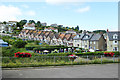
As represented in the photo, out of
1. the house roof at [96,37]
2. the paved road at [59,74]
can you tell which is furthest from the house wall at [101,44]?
the paved road at [59,74]

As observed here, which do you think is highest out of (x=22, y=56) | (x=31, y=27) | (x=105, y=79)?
(x=31, y=27)

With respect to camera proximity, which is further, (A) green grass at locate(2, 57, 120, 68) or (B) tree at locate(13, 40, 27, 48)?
(B) tree at locate(13, 40, 27, 48)

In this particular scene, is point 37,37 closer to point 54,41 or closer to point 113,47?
point 54,41

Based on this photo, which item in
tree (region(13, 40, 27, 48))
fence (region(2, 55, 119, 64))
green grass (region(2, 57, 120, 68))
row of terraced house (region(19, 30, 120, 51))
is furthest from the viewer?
row of terraced house (region(19, 30, 120, 51))

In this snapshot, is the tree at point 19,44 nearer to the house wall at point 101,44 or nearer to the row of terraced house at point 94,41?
the row of terraced house at point 94,41

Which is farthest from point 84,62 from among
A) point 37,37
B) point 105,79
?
point 37,37

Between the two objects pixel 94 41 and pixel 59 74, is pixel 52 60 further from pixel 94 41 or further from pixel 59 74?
pixel 94 41

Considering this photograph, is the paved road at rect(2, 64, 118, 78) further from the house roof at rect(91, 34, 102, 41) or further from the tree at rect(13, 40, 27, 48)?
the house roof at rect(91, 34, 102, 41)

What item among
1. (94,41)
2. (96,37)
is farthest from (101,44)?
(96,37)

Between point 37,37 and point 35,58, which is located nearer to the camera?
point 35,58

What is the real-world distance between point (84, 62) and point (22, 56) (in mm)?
6970

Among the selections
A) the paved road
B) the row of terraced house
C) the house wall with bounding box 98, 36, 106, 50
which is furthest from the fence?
the house wall with bounding box 98, 36, 106, 50

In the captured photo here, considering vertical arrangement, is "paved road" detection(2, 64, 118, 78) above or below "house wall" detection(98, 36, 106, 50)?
below

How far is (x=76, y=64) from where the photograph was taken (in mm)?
16484
